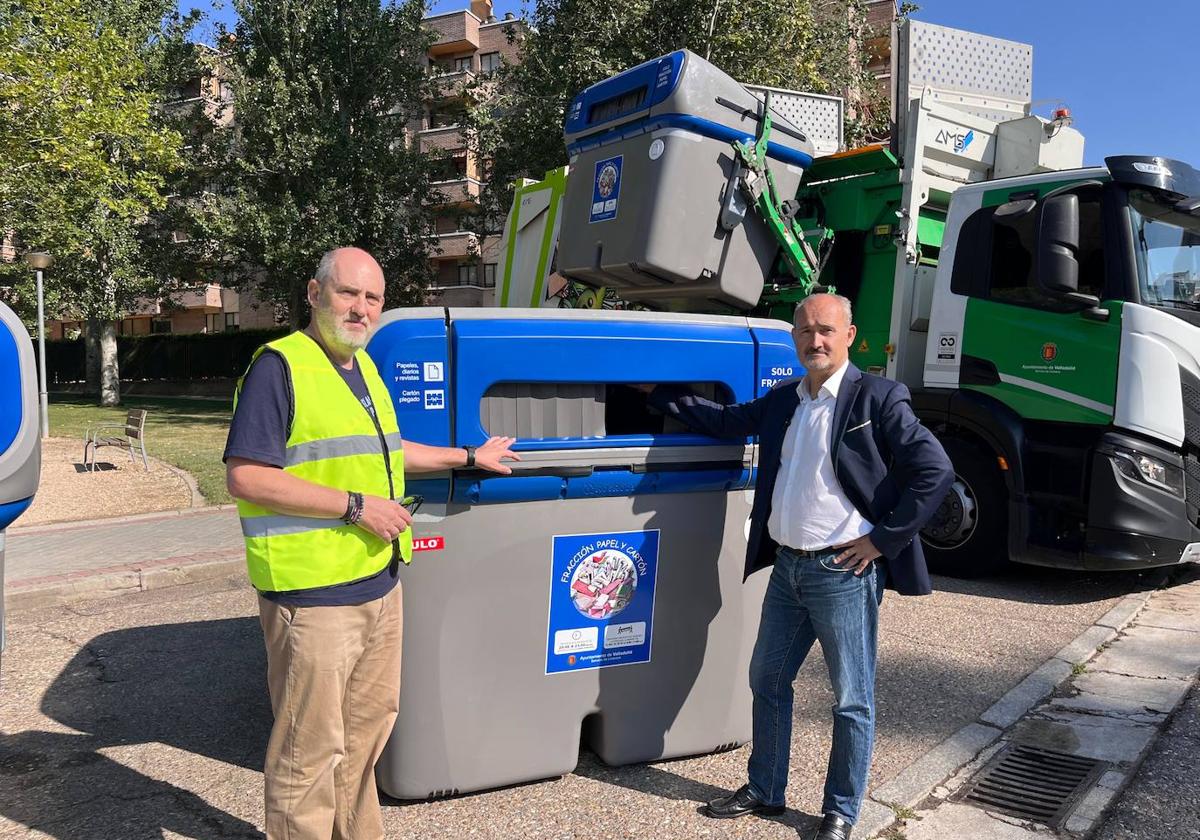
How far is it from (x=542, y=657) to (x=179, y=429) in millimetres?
16988

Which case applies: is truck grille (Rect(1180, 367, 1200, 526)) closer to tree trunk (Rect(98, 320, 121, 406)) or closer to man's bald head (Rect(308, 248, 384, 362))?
man's bald head (Rect(308, 248, 384, 362))

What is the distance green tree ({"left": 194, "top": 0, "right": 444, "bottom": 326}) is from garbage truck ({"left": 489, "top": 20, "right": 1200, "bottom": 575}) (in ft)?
51.6

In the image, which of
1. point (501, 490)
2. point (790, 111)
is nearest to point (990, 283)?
point (790, 111)

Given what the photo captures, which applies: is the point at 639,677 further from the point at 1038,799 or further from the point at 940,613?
the point at 940,613

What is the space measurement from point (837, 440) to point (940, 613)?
314 cm

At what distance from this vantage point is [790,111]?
21.8 ft

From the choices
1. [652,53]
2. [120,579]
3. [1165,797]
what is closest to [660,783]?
[1165,797]

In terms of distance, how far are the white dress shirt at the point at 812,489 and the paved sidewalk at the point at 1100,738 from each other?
996mm

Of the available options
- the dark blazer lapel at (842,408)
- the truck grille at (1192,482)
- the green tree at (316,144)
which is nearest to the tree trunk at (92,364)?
the green tree at (316,144)

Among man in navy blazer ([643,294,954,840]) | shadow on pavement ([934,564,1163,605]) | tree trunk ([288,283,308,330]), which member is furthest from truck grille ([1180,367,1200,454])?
tree trunk ([288,283,308,330])

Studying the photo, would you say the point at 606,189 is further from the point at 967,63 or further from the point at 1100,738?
the point at 1100,738

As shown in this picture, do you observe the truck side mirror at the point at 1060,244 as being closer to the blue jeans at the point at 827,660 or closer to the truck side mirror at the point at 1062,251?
the truck side mirror at the point at 1062,251

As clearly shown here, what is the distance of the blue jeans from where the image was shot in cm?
260

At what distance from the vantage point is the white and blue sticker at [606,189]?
16.6 feet
